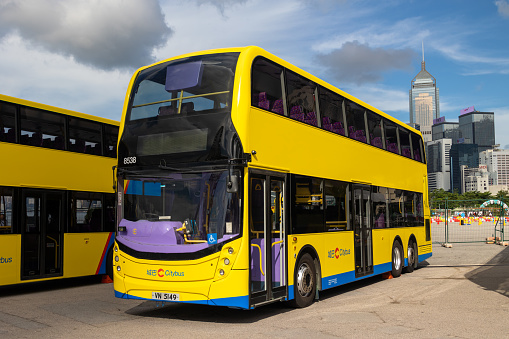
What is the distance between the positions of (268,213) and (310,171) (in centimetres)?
193

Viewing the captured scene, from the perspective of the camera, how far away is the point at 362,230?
1321cm

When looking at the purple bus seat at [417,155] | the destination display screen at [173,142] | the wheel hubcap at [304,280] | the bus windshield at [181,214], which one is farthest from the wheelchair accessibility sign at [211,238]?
the purple bus seat at [417,155]

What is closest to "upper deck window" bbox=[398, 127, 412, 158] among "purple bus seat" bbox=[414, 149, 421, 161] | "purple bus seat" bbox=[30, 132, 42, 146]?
"purple bus seat" bbox=[414, 149, 421, 161]

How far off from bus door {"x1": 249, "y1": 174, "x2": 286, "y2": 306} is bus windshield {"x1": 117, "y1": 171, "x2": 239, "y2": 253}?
1.57 feet

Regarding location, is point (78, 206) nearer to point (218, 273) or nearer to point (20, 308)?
point (20, 308)

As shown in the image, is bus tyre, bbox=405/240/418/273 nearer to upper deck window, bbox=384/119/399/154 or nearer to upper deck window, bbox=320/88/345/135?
upper deck window, bbox=384/119/399/154

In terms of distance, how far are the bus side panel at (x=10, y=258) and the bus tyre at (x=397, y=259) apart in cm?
946

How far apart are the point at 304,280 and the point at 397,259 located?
623cm

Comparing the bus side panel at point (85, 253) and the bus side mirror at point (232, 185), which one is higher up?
the bus side mirror at point (232, 185)

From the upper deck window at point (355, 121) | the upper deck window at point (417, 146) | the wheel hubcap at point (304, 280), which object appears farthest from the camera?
the upper deck window at point (417, 146)

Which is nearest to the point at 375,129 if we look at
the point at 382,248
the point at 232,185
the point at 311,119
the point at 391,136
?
the point at 391,136

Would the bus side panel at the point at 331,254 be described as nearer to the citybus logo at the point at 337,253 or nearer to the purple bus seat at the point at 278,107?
the citybus logo at the point at 337,253

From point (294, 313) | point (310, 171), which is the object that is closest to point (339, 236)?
point (310, 171)

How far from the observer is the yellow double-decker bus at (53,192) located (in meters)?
12.1
